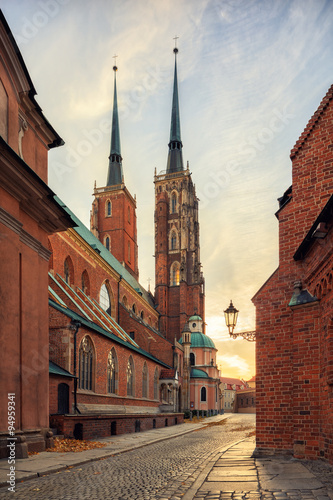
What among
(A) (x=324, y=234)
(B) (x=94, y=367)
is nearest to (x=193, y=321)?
(B) (x=94, y=367)

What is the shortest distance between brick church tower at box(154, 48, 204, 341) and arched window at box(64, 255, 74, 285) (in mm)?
28645

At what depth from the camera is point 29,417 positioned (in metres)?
12.5

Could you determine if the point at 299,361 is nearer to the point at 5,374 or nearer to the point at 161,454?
the point at 161,454

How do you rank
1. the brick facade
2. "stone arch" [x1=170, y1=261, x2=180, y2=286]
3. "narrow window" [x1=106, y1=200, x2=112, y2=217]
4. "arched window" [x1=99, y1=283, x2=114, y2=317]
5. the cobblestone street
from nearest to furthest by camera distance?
the cobblestone street → the brick facade → "arched window" [x1=99, y1=283, x2=114, y2=317] → "narrow window" [x1=106, y1=200, x2=112, y2=217] → "stone arch" [x1=170, y1=261, x2=180, y2=286]

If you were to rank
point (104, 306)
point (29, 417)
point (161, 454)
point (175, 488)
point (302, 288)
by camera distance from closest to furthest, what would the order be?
point (175, 488)
point (302, 288)
point (29, 417)
point (161, 454)
point (104, 306)

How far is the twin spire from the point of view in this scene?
6581cm

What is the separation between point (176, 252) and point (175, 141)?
1808cm

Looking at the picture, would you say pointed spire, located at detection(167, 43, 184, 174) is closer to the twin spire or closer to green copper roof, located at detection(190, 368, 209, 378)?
the twin spire

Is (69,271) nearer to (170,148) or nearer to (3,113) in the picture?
(3,113)

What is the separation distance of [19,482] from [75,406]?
12868 millimetres

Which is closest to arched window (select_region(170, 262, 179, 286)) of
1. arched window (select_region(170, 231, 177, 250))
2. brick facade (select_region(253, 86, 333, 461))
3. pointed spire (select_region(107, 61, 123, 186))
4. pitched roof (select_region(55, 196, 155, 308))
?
arched window (select_region(170, 231, 177, 250))

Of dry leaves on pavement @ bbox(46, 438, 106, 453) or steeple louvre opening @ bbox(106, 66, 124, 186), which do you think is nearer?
dry leaves on pavement @ bbox(46, 438, 106, 453)

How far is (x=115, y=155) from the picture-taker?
225 ft

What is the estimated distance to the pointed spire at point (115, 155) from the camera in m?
65.2
